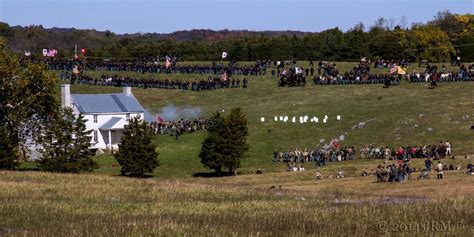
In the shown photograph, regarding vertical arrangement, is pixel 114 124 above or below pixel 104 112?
below

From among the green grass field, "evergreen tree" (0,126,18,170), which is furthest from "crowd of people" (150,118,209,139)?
"evergreen tree" (0,126,18,170)

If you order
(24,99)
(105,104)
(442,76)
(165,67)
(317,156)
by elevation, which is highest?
(165,67)

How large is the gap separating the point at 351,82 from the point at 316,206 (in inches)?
3804

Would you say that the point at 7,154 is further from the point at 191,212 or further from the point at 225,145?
the point at 191,212

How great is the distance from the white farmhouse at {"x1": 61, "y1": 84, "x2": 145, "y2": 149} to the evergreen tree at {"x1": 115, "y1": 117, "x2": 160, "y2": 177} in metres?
23.3

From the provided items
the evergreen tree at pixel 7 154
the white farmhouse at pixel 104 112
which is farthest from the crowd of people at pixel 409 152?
the evergreen tree at pixel 7 154

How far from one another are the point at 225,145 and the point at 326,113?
30397mm

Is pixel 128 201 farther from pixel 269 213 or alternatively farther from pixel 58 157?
pixel 58 157

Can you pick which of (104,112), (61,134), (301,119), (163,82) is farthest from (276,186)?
(163,82)

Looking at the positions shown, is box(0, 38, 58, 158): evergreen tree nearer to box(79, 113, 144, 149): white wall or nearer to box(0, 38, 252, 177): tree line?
box(0, 38, 252, 177): tree line

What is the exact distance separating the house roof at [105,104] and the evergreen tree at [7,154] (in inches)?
1202

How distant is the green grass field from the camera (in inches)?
1021

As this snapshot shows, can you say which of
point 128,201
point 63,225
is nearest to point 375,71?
point 128,201

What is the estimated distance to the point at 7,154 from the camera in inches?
3041
